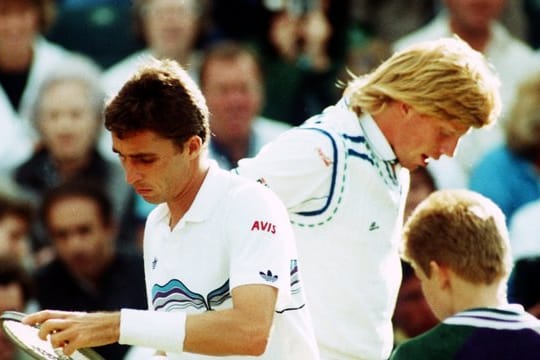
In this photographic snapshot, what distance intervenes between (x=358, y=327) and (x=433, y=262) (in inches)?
21.4

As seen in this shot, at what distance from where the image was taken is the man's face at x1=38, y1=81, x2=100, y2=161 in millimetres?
7711

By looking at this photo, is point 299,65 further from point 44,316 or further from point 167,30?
point 44,316

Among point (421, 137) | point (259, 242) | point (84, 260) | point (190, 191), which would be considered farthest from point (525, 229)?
point (259, 242)

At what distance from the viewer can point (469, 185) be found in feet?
24.8

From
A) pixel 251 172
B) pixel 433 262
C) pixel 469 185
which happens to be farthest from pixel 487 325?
pixel 469 185

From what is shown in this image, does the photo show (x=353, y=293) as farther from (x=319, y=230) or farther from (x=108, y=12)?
(x=108, y=12)

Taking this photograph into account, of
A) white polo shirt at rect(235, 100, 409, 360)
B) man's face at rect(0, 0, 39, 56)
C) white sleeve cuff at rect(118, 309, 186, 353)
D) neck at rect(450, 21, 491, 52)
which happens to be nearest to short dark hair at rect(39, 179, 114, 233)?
man's face at rect(0, 0, 39, 56)

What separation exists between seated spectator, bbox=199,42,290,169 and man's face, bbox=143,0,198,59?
152 mm

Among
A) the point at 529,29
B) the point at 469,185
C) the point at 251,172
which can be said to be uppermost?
the point at 251,172

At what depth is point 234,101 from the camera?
25.1ft

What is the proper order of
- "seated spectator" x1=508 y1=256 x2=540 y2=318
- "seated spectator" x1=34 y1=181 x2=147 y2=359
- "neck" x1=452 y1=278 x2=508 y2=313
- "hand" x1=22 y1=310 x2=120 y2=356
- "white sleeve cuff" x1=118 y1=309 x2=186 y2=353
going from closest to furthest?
"hand" x1=22 y1=310 x2=120 y2=356 < "white sleeve cuff" x1=118 y1=309 x2=186 y2=353 < "neck" x1=452 y1=278 x2=508 y2=313 < "seated spectator" x1=508 y1=256 x2=540 y2=318 < "seated spectator" x1=34 y1=181 x2=147 y2=359

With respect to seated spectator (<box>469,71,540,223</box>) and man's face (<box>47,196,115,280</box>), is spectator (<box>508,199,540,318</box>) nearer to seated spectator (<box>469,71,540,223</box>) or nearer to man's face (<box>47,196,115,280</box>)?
seated spectator (<box>469,71,540,223</box>)

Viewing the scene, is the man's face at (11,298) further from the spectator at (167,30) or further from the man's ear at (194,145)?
the man's ear at (194,145)

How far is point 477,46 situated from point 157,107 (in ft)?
14.6
